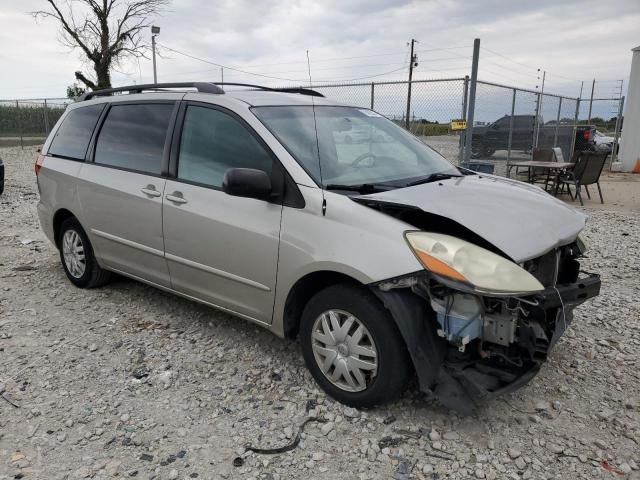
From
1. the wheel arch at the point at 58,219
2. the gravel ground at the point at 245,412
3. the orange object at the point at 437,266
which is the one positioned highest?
the orange object at the point at 437,266

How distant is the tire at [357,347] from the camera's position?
2.64 metres

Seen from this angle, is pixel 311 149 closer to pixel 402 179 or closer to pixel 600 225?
pixel 402 179

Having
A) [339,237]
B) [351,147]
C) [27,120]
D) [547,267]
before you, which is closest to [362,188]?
[339,237]

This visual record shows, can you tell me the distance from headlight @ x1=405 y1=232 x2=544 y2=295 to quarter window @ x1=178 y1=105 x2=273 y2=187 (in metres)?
1.12

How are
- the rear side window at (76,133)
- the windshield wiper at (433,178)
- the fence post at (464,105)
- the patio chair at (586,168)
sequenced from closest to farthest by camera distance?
the windshield wiper at (433,178) → the rear side window at (76,133) → the patio chair at (586,168) → the fence post at (464,105)

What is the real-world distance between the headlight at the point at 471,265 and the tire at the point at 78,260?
3215 millimetres

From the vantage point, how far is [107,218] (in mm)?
4184

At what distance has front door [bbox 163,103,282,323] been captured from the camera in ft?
10.3

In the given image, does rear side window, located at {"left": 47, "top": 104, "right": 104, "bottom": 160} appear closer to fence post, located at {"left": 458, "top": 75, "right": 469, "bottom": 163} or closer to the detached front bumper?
the detached front bumper

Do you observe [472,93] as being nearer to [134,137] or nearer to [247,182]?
[134,137]

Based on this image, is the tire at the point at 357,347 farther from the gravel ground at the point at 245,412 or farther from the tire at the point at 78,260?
the tire at the point at 78,260

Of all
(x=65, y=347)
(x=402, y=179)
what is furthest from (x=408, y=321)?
(x=65, y=347)

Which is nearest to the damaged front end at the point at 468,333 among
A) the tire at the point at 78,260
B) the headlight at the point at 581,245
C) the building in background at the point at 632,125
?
the headlight at the point at 581,245

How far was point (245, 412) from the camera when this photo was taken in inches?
115
